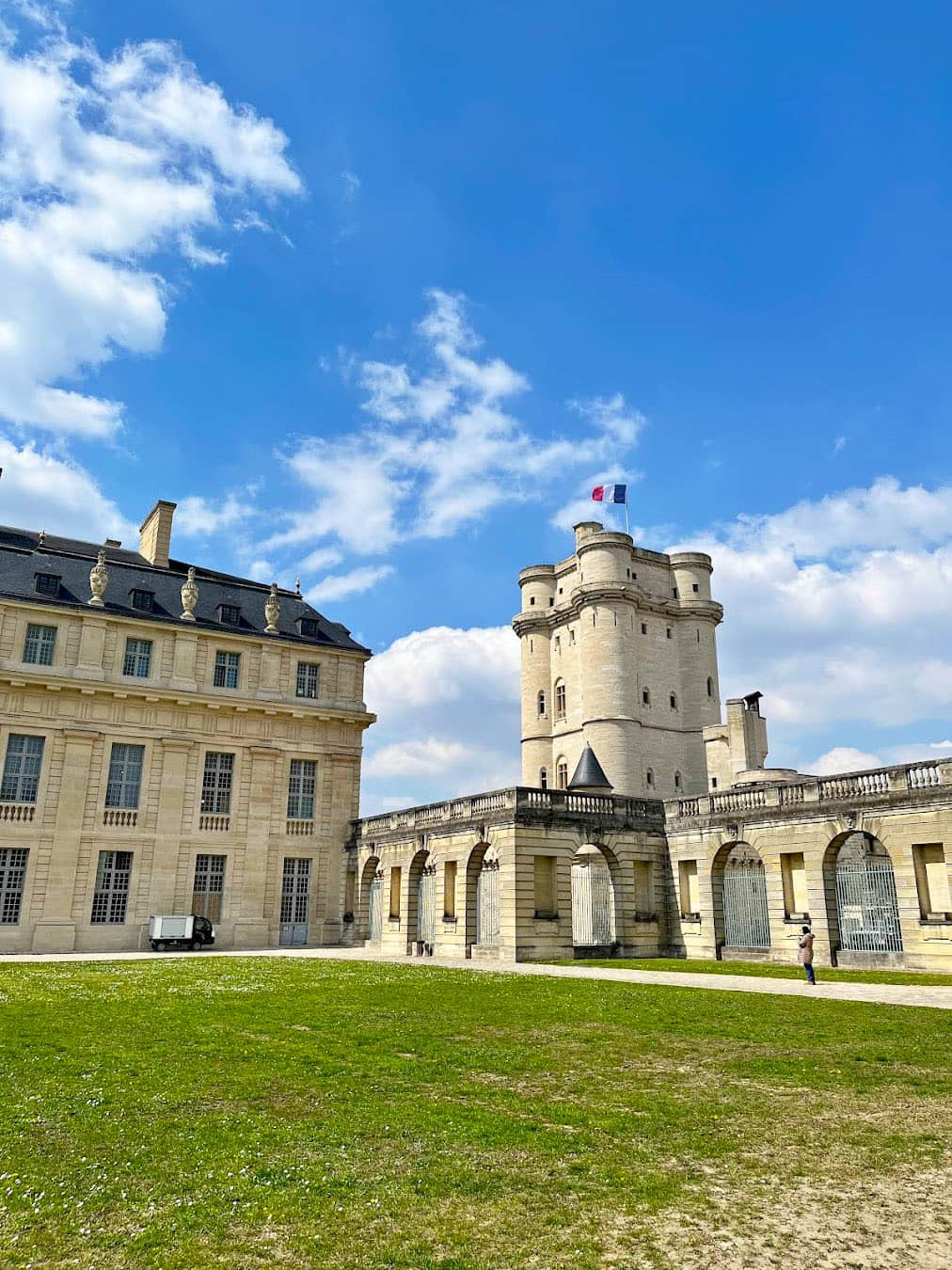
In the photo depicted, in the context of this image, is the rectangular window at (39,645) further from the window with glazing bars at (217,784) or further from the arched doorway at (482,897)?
the arched doorway at (482,897)

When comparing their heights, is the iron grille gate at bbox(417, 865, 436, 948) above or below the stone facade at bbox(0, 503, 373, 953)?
below

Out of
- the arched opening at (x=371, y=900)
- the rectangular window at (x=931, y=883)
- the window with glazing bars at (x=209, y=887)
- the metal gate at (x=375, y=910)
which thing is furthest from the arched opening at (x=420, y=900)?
the rectangular window at (x=931, y=883)

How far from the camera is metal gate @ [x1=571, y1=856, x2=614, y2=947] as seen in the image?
1299 inches

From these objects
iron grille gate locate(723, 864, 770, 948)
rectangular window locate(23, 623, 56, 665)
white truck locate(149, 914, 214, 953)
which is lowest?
white truck locate(149, 914, 214, 953)

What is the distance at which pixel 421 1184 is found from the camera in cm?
592

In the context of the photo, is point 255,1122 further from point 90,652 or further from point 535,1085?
point 90,652

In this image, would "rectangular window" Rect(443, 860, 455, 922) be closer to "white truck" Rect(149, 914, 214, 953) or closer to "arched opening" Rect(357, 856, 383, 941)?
"arched opening" Rect(357, 856, 383, 941)

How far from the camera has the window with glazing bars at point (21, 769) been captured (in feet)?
122

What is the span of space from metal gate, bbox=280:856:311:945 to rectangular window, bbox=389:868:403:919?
6184 millimetres

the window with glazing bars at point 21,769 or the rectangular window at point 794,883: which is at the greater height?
the window with glazing bars at point 21,769

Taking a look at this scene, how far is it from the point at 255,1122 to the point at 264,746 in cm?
3603

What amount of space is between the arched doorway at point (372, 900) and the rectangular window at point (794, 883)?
17.4m

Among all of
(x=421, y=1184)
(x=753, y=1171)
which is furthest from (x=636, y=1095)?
(x=421, y=1184)

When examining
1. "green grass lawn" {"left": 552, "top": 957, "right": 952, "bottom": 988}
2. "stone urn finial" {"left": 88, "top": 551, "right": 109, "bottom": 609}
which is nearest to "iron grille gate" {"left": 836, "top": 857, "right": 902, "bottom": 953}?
"green grass lawn" {"left": 552, "top": 957, "right": 952, "bottom": 988}
